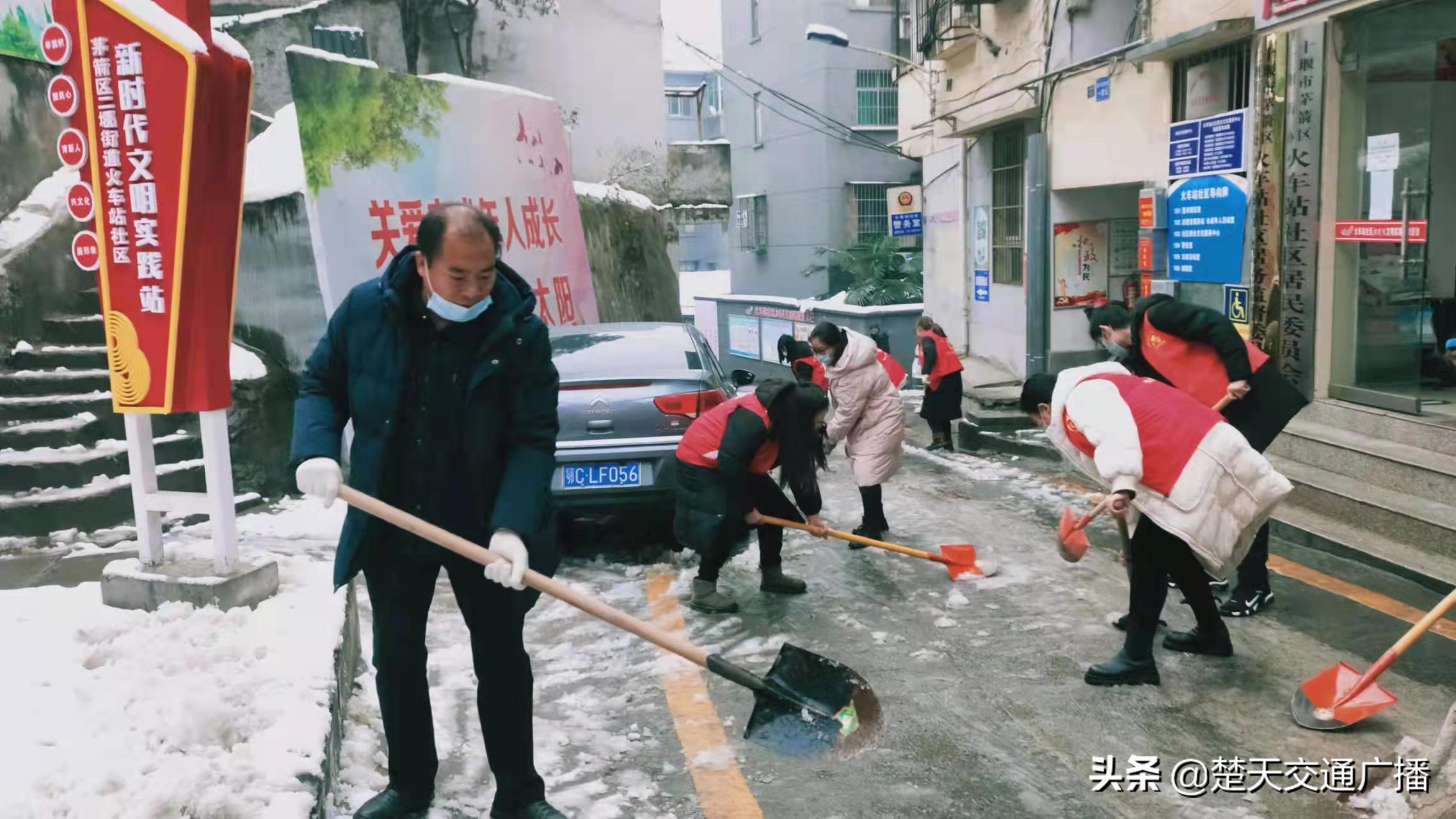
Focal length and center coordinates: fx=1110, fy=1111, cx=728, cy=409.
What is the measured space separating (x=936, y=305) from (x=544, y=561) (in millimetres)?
14581

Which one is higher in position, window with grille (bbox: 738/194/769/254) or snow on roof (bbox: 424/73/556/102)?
snow on roof (bbox: 424/73/556/102)

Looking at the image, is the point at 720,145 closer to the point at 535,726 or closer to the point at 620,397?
the point at 620,397

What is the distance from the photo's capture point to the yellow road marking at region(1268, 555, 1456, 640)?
4941mm

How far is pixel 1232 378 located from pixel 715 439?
2.43m

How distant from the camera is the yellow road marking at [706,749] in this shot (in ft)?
11.4

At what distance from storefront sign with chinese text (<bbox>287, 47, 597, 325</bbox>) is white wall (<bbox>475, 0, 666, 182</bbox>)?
3.22m

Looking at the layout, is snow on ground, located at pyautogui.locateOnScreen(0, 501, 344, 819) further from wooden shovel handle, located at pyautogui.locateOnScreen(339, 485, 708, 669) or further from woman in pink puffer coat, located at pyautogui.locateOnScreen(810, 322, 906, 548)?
woman in pink puffer coat, located at pyautogui.locateOnScreen(810, 322, 906, 548)

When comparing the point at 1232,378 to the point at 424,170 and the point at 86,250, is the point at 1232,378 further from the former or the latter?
the point at 424,170

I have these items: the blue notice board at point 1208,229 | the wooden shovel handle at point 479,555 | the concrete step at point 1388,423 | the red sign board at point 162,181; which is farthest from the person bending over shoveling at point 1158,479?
the blue notice board at point 1208,229

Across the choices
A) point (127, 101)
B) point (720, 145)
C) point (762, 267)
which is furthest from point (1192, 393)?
point (762, 267)

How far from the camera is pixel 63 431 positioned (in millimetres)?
7199

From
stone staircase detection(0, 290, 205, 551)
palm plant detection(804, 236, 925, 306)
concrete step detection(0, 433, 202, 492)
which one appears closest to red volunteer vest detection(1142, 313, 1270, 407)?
concrete step detection(0, 433, 202, 492)

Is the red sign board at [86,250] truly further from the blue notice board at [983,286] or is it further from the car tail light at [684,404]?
the blue notice board at [983,286]

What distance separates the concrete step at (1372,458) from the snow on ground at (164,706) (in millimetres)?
5640
